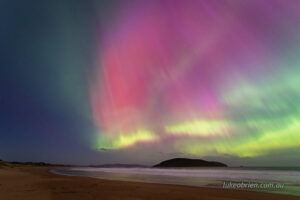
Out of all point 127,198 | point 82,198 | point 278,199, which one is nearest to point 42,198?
point 82,198

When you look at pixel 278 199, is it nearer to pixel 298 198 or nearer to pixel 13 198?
pixel 298 198

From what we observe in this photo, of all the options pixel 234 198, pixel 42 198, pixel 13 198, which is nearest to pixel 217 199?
pixel 234 198

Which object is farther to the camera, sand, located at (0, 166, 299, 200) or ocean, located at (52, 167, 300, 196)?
ocean, located at (52, 167, 300, 196)

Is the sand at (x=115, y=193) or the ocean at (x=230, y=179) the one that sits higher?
the sand at (x=115, y=193)

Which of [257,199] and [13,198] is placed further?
[257,199]

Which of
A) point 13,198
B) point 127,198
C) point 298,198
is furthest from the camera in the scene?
point 298,198

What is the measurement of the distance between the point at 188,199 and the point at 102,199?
510 cm

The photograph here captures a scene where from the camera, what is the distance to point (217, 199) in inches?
532

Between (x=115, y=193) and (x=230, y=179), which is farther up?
(x=115, y=193)

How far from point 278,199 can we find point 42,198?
46.5 ft

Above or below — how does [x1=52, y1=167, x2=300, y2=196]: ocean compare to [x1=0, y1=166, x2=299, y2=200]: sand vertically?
below

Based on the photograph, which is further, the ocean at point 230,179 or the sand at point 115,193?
the ocean at point 230,179

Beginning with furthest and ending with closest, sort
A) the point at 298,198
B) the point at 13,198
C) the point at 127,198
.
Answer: the point at 298,198, the point at 127,198, the point at 13,198

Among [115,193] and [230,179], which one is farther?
[230,179]
